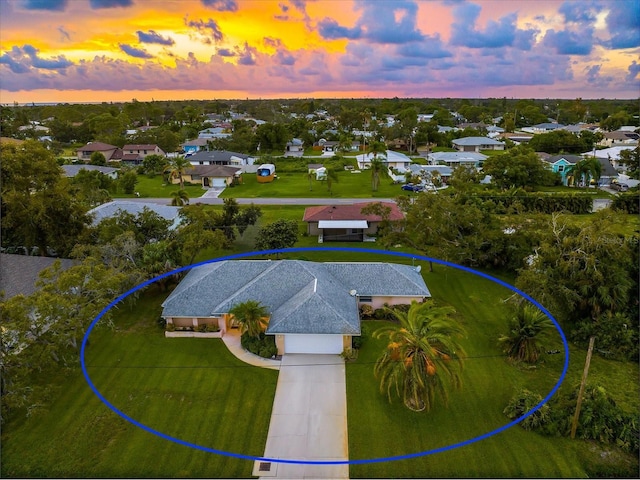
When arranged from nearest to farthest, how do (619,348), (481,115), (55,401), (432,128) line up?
(55,401), (619,348), (432,128), (481,115)

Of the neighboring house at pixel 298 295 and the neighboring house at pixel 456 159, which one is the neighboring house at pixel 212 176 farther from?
the neighboring house at pixel 298 295

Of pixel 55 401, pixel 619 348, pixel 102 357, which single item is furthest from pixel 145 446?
pixel 619 348

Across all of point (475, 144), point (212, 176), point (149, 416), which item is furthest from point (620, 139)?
point (149, 416)

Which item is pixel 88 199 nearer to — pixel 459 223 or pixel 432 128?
pixel 459 223

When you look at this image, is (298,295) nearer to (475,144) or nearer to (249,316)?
(249,316)

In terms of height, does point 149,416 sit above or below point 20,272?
below

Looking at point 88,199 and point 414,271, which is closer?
point 414,271

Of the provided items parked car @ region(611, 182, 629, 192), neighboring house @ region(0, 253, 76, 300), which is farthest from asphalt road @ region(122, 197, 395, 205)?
parked car @ region(611, 182, 629, 192)
